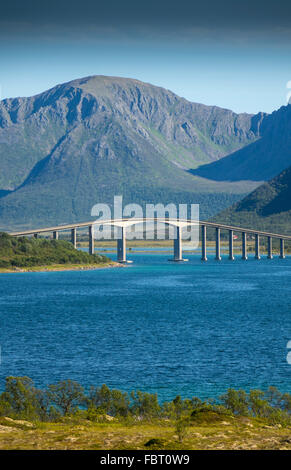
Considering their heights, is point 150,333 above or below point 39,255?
below

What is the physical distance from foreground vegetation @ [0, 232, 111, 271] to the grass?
13727cm

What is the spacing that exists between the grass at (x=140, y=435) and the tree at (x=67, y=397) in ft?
16.6

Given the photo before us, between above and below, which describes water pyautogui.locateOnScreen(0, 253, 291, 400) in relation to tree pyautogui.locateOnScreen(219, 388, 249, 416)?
below

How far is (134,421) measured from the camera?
36438 mm

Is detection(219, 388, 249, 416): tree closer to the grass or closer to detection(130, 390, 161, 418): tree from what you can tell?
the grass

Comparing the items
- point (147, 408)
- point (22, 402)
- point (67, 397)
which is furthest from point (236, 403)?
point (22, 402)

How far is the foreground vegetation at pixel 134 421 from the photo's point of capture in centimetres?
2948

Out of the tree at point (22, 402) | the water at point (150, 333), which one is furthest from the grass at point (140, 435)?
the water at point (150, 333)

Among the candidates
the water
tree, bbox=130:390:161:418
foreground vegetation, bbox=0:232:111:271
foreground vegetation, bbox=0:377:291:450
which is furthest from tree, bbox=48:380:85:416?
foreground vegetation, bbox=0:232:111:271

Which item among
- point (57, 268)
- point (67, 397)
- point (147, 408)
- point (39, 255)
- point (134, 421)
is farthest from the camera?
point (39, 255)

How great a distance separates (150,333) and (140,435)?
45.5 meters

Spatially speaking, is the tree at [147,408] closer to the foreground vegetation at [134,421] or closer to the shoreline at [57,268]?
the foreground vegetation at [134,421]

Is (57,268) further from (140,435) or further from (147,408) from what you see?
(140,435)

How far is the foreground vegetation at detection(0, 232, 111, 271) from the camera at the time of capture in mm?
173062
